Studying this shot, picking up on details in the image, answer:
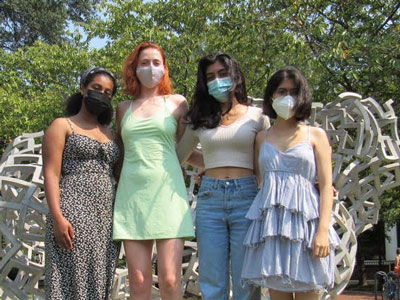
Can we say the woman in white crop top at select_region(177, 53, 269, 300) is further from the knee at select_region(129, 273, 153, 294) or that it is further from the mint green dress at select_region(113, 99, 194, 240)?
the knee at select_region(129, 273, 153, 294)

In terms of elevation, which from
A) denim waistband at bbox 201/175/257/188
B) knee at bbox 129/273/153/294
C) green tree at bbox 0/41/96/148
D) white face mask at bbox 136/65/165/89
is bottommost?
knee at bbox 129/273/153/294

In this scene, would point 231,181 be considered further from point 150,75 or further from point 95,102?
point 95,102

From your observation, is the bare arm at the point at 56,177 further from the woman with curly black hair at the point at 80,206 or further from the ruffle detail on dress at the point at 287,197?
the ruffle detail on dress at the point at 287,197

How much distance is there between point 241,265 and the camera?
3814mm

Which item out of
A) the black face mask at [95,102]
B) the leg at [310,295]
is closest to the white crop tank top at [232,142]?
the black face mask at [95,102]

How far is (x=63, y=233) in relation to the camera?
149 inches

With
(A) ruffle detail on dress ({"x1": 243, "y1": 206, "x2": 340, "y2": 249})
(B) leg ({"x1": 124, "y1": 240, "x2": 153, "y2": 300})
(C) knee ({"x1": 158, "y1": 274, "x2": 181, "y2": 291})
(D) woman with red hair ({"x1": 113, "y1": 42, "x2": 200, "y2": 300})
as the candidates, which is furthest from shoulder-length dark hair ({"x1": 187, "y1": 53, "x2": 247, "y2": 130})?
(C) knee ({"x1": 158, "y1": 274, "x2": 181, "y2": 291})

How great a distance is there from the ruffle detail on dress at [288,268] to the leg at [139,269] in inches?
25.0

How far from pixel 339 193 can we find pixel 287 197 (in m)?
1.57

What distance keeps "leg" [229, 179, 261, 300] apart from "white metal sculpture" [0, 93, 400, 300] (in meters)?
1.07

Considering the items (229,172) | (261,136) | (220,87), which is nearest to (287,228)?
(229,172)

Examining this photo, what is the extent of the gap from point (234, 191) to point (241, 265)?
0.49 m

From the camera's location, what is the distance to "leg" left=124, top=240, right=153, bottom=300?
12.3 ft

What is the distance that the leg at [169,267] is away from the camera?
374cm
